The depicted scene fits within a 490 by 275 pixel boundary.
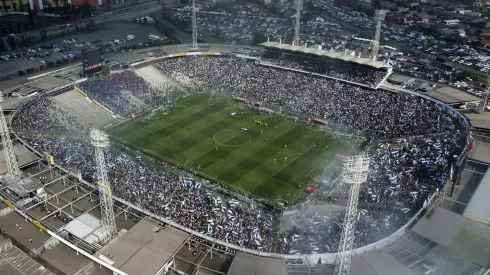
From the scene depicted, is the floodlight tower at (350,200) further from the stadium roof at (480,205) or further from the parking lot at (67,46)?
the parking lot at (67,46)

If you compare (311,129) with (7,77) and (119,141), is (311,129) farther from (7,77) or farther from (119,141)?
(7,77)

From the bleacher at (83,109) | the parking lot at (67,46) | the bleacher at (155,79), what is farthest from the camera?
the parking lot at (67,46)

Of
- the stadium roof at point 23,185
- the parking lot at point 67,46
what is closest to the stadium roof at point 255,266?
the stadium roof at point 23,185

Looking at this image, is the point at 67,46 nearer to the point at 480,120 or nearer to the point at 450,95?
the point at 450,95

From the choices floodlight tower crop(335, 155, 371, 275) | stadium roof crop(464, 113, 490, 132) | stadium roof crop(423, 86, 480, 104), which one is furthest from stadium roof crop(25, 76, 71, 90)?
stadium roof crop(464, 113, 490, 132)

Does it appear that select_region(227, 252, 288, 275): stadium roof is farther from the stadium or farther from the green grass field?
the green grass field

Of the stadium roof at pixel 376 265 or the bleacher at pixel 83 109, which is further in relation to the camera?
the bleacher at pixel 83 109

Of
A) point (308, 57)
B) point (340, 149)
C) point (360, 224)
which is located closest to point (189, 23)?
point (308, 57)
